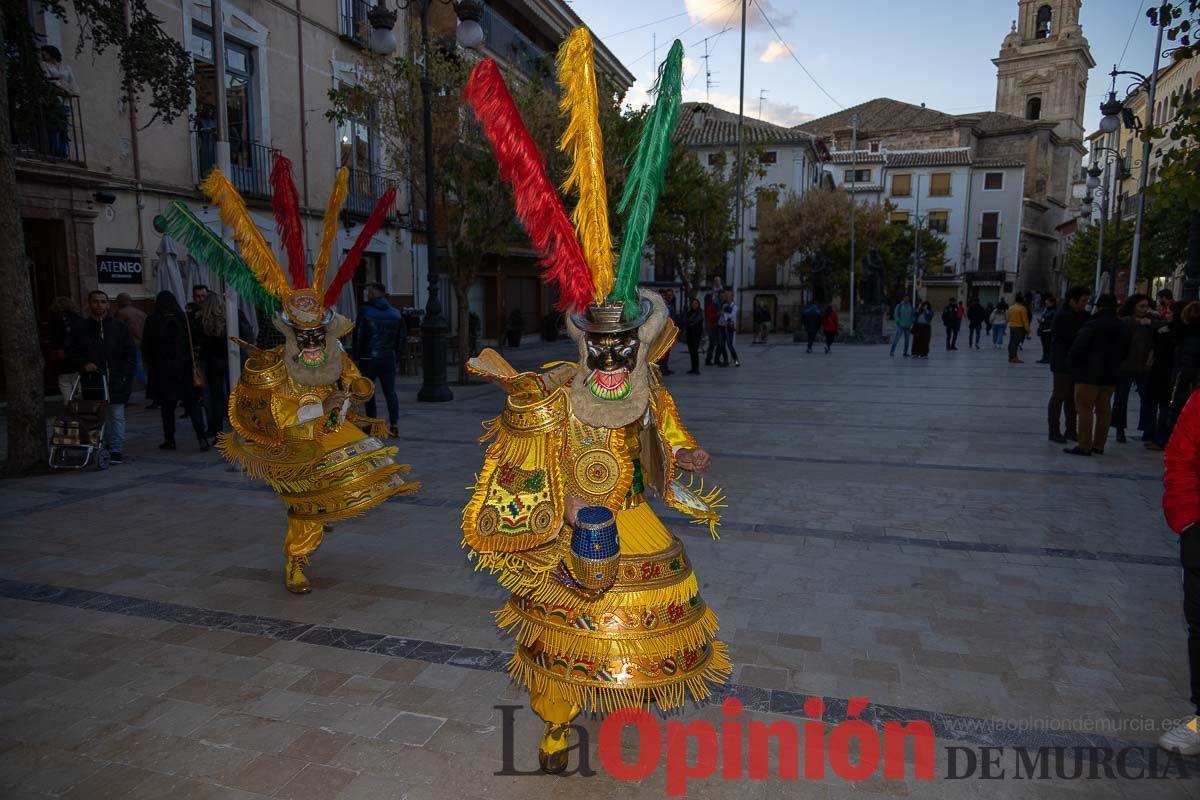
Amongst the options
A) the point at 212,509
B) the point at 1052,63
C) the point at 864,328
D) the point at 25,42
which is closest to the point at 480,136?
the point at 25,42

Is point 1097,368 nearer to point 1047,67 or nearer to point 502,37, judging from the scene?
point 502,37

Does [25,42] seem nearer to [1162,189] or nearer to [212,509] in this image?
[212,509]

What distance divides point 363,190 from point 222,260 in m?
14.7

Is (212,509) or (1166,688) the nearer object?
(1166,688)

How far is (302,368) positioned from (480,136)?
9.78 metres

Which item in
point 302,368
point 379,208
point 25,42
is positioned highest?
point 25,42

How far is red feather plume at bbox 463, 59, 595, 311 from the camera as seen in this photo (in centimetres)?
269

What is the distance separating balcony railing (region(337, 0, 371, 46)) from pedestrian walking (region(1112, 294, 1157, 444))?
56.5 feet

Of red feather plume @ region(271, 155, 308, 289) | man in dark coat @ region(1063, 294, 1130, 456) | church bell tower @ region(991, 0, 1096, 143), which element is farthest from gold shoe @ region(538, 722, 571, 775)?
church bell tower @ region(991, 0, 1096, 143)

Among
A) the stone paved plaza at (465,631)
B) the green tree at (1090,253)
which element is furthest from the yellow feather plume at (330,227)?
the green tree at (1090,253)

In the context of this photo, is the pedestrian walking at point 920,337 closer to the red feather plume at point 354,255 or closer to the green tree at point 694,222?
the green tree at point 694,222

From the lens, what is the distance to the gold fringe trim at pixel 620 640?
2.53 meters

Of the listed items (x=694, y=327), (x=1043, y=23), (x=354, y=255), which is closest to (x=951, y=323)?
(x=694, y=327)

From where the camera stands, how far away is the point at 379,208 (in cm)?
556
